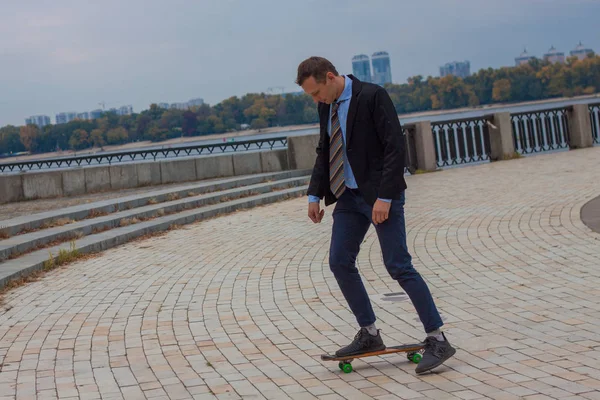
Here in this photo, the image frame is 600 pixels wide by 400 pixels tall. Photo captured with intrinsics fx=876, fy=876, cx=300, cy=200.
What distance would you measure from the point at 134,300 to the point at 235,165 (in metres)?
14.0

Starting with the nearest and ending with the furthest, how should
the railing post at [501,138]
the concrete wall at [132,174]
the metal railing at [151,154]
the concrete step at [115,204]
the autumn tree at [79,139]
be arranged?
the concrete step at [115,204]
the concrete wall at [132,174]
the metal railing at [151,154]
the railing post at [501,138]
the autumn tree at [79,139]

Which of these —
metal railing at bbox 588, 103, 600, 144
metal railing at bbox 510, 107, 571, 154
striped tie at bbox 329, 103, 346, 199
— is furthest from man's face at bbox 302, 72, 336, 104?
metal railing at bbox 588, 103, 600, 144

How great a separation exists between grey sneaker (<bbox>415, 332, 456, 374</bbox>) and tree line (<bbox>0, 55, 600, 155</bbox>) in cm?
2548

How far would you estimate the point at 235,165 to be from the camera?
864 inches

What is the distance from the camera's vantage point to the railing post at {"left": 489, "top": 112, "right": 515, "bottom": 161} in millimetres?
24031

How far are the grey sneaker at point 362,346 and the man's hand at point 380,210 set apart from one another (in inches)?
30.1

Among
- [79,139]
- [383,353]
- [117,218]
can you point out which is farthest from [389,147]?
[79,139]

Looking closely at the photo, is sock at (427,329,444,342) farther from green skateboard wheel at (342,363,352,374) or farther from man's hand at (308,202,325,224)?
man's hand at (308,202,325,224)

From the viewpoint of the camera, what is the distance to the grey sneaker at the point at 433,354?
495 centimetres

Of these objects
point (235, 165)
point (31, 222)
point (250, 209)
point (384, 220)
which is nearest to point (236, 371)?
point (384, 220)

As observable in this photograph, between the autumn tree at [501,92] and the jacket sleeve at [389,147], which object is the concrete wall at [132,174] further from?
the autumn tree at [501,92]

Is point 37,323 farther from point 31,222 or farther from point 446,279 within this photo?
point 31,222

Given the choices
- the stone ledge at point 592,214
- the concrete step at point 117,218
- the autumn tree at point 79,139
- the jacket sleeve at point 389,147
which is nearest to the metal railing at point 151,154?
the concrete step at point 117,218

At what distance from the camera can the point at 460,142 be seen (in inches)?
952
